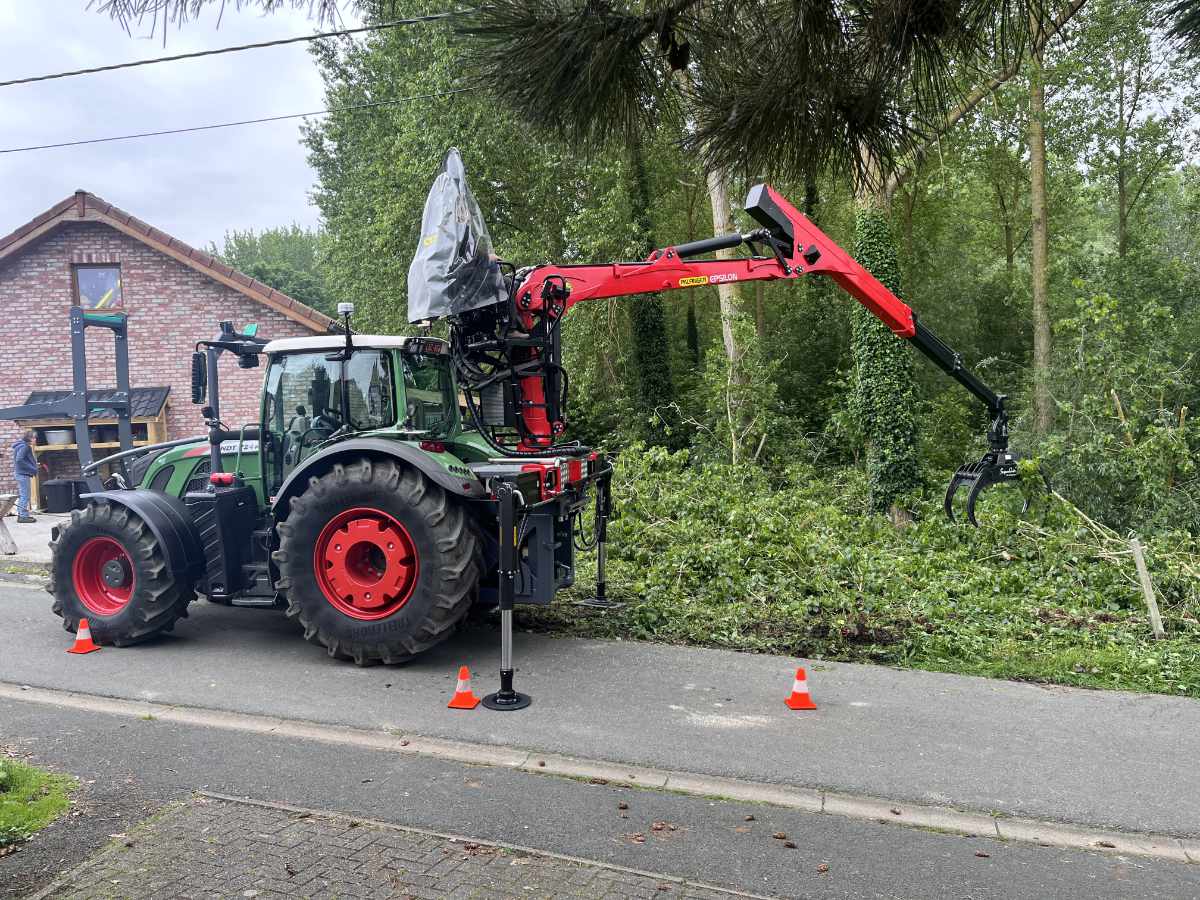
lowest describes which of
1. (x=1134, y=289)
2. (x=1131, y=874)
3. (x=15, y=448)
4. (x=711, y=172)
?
(x=1131, y=874)

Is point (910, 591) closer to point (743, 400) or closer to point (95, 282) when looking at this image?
point (743, 400)

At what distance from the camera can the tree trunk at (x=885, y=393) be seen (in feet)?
50.0

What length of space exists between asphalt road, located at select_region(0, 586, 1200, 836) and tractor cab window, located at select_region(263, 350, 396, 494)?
5.29 ft

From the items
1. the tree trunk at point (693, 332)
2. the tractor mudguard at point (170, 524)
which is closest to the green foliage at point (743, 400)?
the tree trunk at point (693, 332)

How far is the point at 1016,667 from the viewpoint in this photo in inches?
265

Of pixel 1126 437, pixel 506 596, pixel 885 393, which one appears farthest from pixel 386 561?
pixel 885 393

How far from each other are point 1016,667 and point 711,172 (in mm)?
4513

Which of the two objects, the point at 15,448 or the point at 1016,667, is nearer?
the point at 1016,667

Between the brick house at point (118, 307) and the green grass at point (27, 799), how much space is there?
45.7 feet

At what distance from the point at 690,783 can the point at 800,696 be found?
1.38 metres

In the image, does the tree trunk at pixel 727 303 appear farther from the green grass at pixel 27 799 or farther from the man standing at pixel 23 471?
the green grass at pixel 27 799

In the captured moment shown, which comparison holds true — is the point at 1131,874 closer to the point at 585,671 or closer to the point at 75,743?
the point at 585,671

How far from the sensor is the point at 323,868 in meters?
3.88

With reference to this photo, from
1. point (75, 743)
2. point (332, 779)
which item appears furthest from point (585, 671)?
point (75, 743)
